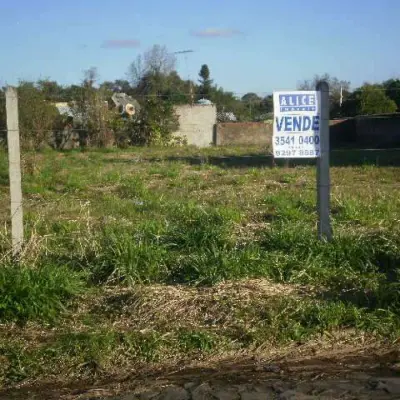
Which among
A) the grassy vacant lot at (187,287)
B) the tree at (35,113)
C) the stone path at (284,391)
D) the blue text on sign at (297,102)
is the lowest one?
the stone path at (284,391)

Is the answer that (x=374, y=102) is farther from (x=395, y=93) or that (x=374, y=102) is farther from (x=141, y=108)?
(x=141, y=108)

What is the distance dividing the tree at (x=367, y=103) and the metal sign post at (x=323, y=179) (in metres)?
28.9

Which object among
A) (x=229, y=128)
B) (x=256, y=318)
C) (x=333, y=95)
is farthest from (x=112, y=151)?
(x=256, y=318)

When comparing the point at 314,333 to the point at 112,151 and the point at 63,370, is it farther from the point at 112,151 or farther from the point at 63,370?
the point at 112,151

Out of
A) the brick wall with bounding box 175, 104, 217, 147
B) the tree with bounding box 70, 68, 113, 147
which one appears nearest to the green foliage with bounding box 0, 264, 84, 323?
the tree with bounding box 70, 68, 113, 147

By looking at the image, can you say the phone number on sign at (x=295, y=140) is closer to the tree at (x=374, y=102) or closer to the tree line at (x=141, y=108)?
the tree line at (x=141, y=108)

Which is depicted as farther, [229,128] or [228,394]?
[229,128]

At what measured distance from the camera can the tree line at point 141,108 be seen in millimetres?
25672

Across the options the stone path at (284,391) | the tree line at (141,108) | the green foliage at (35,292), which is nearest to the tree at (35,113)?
the tree line at (141,108)

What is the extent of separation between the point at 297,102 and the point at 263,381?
3.62m

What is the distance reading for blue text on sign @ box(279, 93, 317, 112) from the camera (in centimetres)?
773

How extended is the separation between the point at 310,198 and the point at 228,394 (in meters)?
6.55

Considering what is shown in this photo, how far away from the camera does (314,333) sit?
19.2 ft

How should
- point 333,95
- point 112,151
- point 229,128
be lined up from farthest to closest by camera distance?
point 333,95
point 229,128
point 112,151
